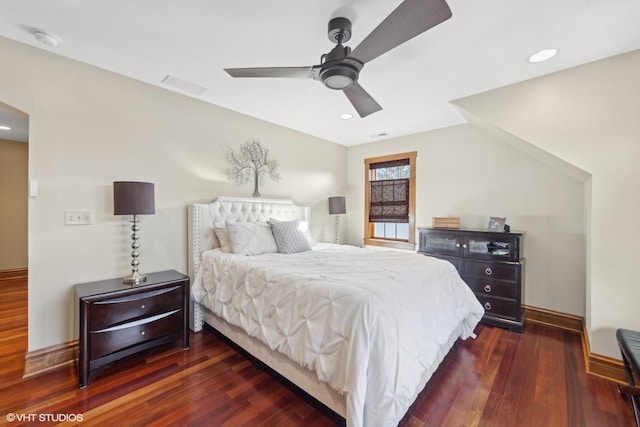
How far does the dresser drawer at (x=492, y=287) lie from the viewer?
303 centimetres

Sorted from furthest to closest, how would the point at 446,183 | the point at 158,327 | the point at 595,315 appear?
the point at 446,183 → the point at 158,327 → the point at 595,315

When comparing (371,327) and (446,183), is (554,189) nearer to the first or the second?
(446,183)

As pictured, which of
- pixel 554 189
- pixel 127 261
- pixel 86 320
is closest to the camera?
pixel 86 320

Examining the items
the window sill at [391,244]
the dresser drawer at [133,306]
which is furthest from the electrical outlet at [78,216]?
the window sill at [391,244]

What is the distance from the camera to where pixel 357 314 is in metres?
1.48

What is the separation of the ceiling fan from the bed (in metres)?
1.39

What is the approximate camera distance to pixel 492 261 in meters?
3.16

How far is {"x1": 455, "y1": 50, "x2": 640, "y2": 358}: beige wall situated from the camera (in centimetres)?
206

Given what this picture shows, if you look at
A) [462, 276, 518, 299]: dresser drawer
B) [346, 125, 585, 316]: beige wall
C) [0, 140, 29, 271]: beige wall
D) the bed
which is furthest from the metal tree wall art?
[0, 140, 29, 271]: beige wall

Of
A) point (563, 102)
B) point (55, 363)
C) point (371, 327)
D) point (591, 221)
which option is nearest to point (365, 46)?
point (371, 327)

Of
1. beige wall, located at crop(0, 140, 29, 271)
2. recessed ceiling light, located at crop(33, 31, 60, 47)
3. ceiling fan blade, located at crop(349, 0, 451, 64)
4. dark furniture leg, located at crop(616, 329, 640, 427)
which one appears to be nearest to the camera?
ceiling fan blade, located at crop(349, 0, 451, 64)

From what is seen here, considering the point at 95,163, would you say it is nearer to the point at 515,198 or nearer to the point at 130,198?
the point at 130,198

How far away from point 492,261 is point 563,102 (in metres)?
1.76

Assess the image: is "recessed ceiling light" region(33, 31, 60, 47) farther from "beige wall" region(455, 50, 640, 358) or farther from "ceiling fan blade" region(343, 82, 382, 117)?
"beige wall" region(455, 50, 640, 358)
